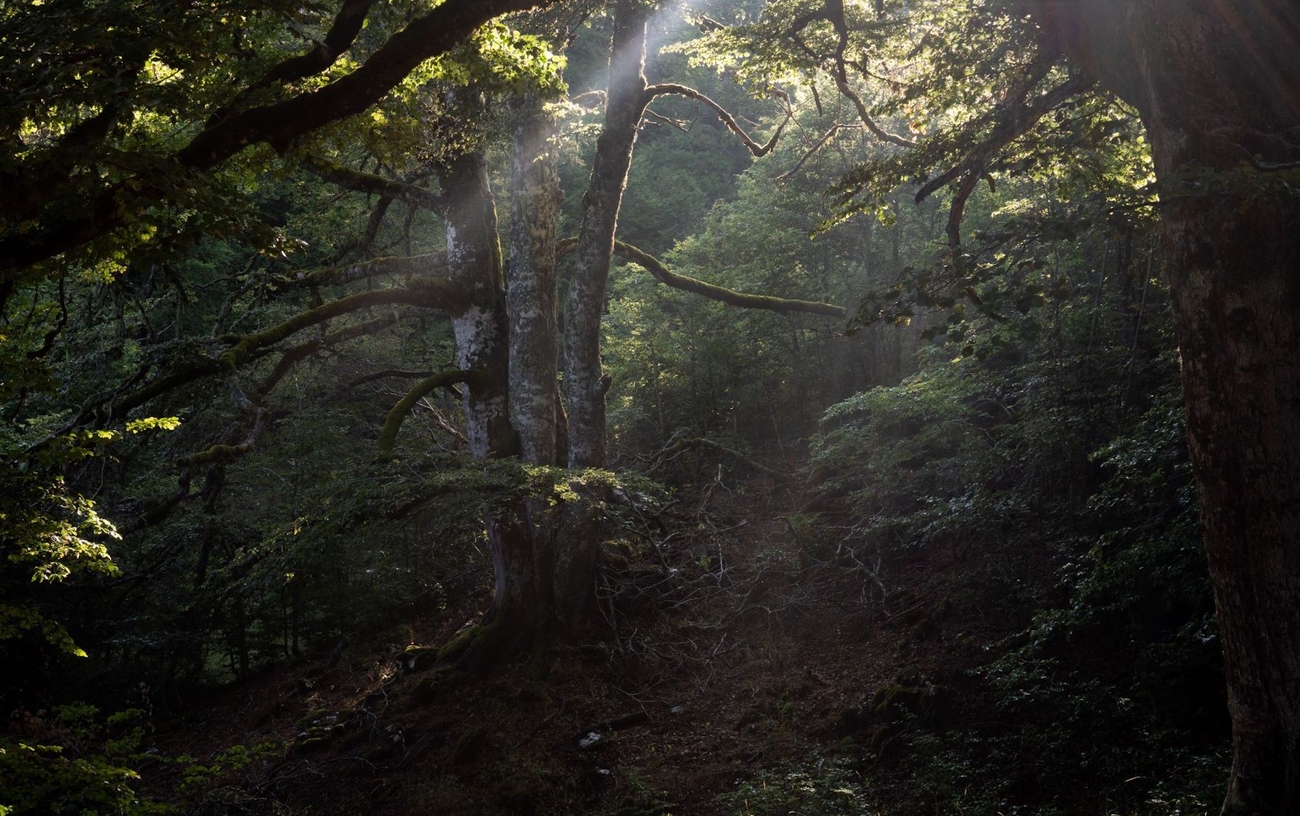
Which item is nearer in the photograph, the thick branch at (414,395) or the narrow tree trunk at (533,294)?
the thick branch at (414,395)

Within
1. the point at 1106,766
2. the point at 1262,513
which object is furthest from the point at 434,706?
the point at 1262,513

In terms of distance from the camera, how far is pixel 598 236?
10828 millimetres

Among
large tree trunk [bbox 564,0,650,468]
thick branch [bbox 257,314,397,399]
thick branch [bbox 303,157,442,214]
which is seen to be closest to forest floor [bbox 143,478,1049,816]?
large tree trunk [bbox 564,0,650,468]

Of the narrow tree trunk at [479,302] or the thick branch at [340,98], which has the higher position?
the narrow tree trunk at [479,302]

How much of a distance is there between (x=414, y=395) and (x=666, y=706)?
4.23 metres

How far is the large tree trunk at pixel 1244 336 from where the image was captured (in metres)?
4.17

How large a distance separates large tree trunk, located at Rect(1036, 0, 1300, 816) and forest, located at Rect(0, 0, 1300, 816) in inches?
0.7

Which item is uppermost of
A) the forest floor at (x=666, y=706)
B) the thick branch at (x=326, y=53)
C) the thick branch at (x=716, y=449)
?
the thick branch at (x=326, y=53)

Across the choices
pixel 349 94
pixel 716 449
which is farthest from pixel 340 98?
pixel 716 449

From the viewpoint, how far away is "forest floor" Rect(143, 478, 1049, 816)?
26.0ft

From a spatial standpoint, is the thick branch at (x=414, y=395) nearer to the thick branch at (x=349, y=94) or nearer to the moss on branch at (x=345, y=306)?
the moss on branch at (x=345, y=306)

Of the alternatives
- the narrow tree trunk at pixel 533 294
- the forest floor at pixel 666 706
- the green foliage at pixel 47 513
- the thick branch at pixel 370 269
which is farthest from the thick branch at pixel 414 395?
the forest floor at pixel 666 706

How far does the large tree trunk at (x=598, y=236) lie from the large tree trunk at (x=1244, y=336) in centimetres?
693

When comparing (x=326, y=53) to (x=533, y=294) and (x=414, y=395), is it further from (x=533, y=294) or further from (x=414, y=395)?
(x=533, y=294)
